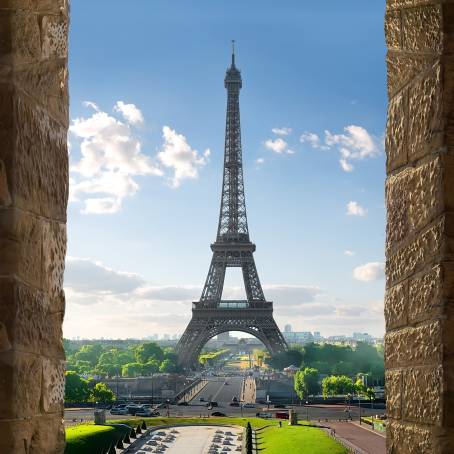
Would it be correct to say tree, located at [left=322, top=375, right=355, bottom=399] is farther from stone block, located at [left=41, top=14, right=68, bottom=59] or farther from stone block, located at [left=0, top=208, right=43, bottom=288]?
stone block, located at [left=0, top=208, right=43, bottom=288]

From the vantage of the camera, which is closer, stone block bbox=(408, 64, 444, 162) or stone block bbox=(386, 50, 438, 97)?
stone block bbox=(408, 64, 444, 162)

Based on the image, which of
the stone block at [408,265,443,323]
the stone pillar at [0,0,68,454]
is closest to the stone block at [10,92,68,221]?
the stone pillar at [0,0,68,454]

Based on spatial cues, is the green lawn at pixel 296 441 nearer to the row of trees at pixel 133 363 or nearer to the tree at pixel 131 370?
the row of trees at pixel 133 363

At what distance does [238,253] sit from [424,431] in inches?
3584

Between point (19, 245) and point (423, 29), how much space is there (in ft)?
8.81

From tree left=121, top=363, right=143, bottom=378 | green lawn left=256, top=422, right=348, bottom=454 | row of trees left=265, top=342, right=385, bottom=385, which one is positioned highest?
row of trees left=265, top=342, right=385, bottom=385

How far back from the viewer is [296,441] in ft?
152

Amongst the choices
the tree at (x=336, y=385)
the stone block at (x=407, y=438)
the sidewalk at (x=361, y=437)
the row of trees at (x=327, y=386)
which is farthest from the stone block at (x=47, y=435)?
the tree at (x=336, y=385)

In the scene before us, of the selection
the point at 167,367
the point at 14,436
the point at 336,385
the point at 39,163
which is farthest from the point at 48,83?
the point at 167,367

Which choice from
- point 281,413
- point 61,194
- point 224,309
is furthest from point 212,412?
point 61,194

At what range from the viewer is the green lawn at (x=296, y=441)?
42844mm

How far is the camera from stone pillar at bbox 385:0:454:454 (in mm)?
3822

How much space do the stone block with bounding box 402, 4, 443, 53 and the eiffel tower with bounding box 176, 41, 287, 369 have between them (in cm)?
8936

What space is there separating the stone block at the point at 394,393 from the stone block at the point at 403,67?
1.83m
